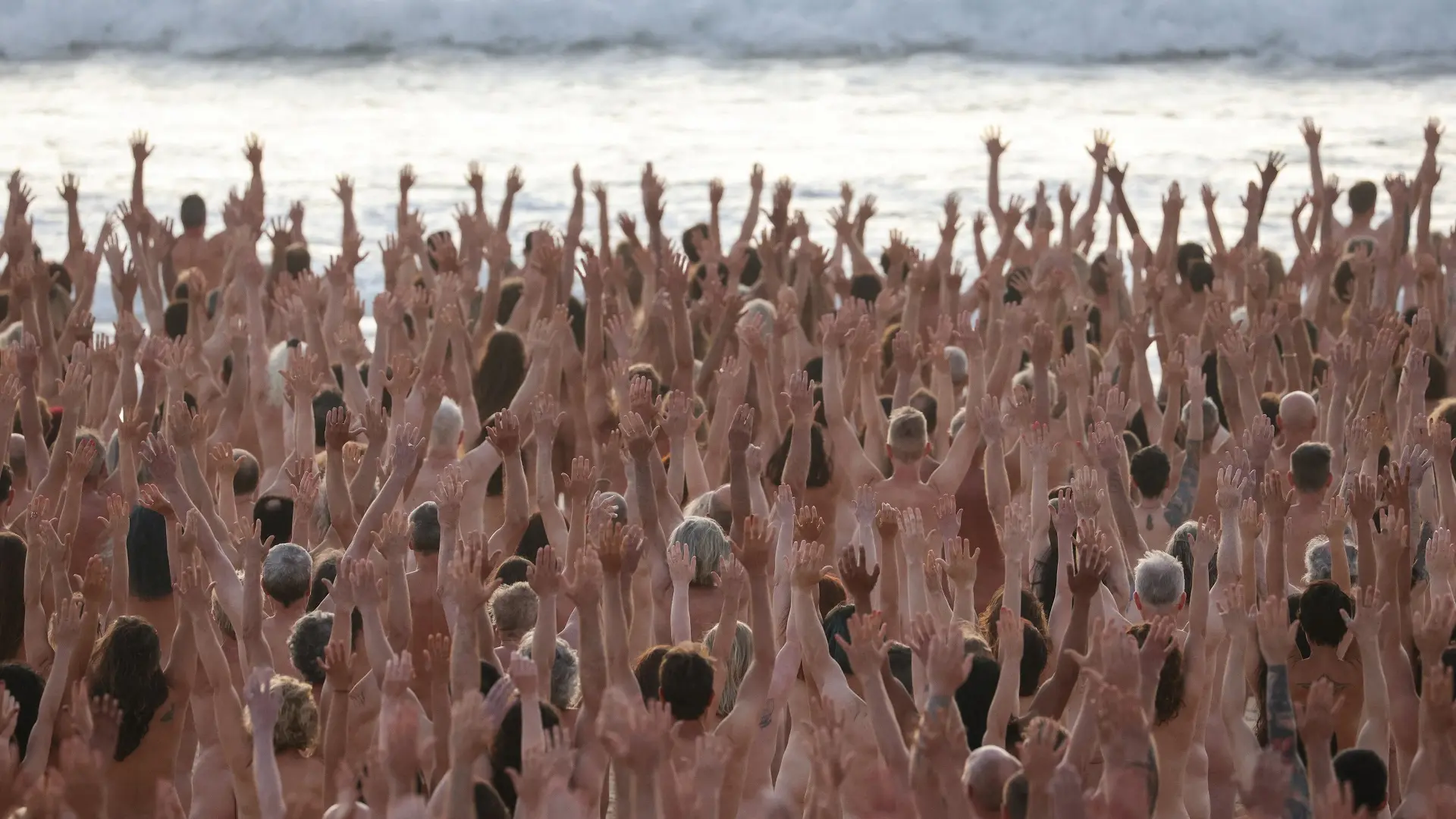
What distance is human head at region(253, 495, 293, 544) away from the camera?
4.70 meters

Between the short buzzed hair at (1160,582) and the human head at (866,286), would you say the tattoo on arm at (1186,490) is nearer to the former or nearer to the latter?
the short buzzed hair at (1160,582)

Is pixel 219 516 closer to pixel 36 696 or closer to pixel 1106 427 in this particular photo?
pixel 36 696

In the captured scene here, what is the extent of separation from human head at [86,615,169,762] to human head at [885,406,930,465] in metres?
2.03

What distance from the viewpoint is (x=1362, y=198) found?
796cm

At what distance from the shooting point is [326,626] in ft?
12.1

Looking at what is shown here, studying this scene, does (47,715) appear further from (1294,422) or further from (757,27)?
(757,27)

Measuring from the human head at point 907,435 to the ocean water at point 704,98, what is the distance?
22.2 feet

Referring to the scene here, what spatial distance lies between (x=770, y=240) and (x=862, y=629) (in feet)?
14.2

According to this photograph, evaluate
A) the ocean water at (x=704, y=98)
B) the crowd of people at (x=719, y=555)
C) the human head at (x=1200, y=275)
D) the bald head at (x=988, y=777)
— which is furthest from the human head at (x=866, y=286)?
the ocean water at (x=704, y=98)

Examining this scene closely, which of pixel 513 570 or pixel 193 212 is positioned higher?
pixel 193 212

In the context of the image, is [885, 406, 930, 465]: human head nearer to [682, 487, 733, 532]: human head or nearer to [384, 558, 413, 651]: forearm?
[682, 487, 733, 532]: human head

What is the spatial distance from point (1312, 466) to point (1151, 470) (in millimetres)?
420

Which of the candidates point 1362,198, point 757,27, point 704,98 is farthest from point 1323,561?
point 757,27

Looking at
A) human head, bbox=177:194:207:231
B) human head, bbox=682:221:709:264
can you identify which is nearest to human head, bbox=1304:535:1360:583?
human head, bbox=682:221:709:264
